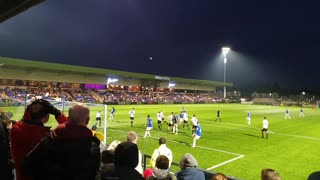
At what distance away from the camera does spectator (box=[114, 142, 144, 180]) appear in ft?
12.5

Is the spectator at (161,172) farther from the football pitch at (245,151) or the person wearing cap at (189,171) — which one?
the football pitch at (245,151)

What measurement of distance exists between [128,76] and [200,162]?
232 ft

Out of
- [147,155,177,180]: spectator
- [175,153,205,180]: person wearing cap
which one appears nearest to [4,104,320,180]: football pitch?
[175,153,205,180]: person wearing cap

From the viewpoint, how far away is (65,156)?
126 inches

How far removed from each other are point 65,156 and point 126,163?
881mm

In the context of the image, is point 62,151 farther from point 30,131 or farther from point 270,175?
point 270,175

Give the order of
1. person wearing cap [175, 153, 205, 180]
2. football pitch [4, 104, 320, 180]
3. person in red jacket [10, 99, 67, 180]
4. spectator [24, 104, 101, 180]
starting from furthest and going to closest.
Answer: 1. football pitch [4, 104, 320, 180]
2. person wearing cap [175, 153, 205, 180]
3. person in red jacket [10, 99, 67, 180]
4. spectator [24, 104, 101, 180]

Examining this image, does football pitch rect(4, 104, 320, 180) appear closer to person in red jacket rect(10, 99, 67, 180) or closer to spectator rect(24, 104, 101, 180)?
person in red jacket rect(10, 99, 67, 180)

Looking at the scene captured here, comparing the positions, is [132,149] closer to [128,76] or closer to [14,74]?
[14,74]

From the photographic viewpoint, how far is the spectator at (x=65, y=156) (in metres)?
3.21

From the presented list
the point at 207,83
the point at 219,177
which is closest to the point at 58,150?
the point at 219,177

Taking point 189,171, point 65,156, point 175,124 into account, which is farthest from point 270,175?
point 175,124

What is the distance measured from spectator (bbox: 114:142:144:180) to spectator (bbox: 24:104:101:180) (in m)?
0.53

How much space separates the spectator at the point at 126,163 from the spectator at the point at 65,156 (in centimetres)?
53
